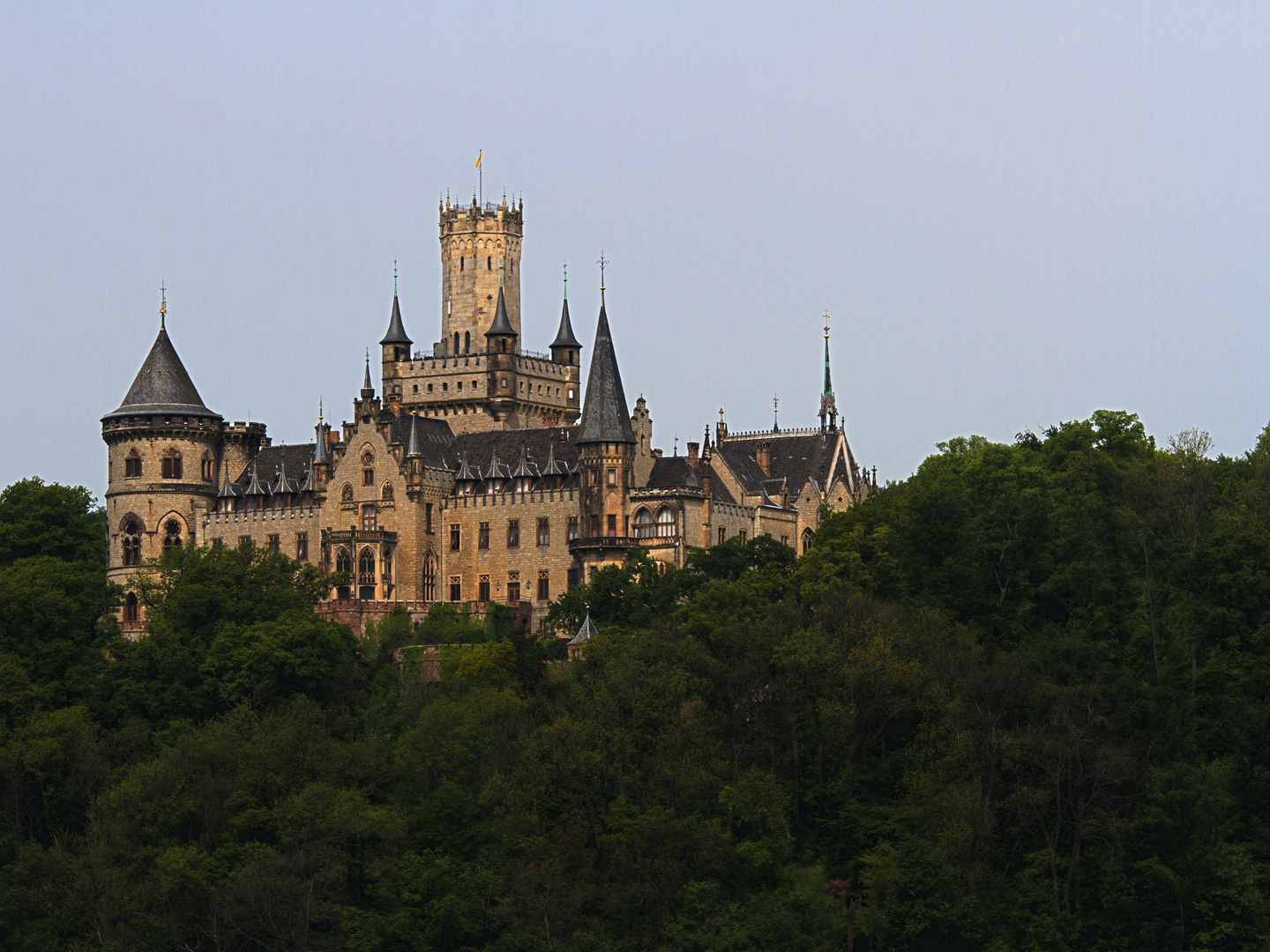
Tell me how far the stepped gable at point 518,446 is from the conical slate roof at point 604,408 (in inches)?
59.4

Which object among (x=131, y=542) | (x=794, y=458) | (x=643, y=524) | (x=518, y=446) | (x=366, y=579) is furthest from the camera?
(x=131, y=542)

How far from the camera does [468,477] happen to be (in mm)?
128125

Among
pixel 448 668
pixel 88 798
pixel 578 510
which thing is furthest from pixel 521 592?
pixel 88 798

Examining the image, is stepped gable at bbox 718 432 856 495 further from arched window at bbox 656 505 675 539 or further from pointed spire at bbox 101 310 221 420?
pointed spire at bbox 101 310 221 420

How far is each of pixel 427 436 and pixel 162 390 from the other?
507 inches

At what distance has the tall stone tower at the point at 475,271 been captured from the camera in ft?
458

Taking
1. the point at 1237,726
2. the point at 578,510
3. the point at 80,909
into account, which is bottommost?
the point at 80,909

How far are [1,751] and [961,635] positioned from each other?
33.2m

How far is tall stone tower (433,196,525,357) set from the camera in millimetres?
139500

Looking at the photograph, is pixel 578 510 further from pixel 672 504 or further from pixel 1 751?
pixel 1 751

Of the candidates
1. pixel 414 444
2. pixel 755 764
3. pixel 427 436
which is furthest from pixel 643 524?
pixel 755 764

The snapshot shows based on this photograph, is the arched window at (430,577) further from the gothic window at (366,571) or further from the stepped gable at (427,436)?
the stepped gable at (427,436)

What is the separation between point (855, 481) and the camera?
131750mm

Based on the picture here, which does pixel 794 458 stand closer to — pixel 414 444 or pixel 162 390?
pixel 414 444
